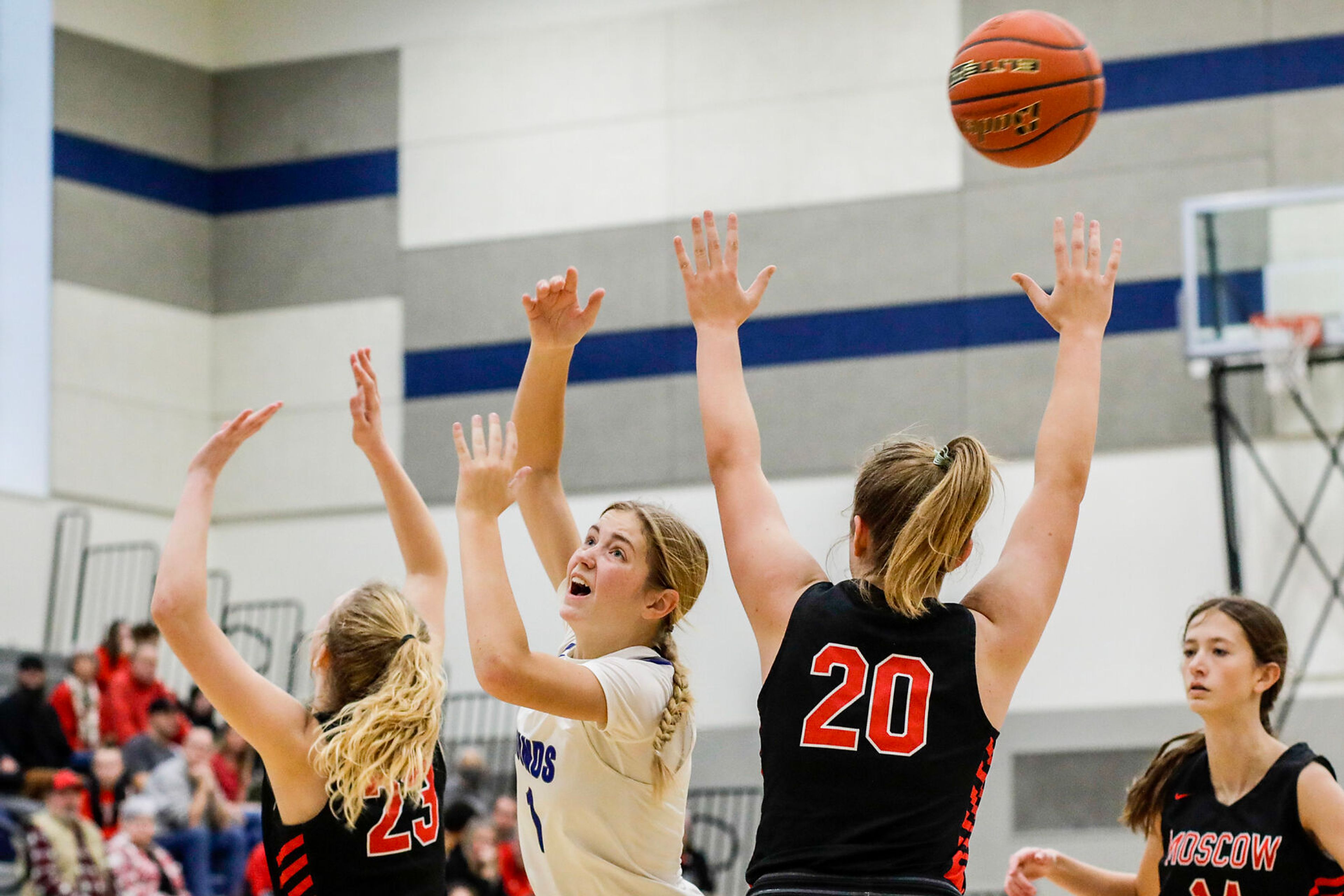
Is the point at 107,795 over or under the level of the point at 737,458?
under

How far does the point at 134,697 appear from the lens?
13266mm

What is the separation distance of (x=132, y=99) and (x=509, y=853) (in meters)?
9.25

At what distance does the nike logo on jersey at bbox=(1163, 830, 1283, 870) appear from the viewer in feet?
14.4

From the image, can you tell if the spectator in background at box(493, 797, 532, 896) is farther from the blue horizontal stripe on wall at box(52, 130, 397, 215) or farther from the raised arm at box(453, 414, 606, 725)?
the raised arm at box(453, 414, 606, 725)

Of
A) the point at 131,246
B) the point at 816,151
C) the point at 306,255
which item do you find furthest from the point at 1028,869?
the point at 131,246

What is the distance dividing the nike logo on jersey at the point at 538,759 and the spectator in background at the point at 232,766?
9418mm

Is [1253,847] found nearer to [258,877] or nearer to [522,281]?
[258,877]

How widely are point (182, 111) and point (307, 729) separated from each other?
591 inches

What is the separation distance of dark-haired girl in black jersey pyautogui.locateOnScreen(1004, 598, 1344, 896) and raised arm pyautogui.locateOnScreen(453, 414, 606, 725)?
171cm

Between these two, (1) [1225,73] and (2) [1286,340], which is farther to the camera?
(1) [1225,73]

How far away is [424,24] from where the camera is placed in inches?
671

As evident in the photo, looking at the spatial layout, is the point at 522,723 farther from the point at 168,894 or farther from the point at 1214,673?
the point at 168,894

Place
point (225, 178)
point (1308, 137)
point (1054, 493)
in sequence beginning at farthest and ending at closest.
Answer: point (225, 178) < point (1308, 137) < point (1054, 493)

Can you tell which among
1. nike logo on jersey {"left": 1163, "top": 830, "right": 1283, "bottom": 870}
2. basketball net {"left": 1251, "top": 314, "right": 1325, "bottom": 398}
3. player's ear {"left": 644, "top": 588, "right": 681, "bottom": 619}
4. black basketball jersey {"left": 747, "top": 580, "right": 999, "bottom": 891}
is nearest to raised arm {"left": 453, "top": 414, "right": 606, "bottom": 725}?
player's ear {"left": 644, "top": 588, "right": 681, "bottom": 619}
